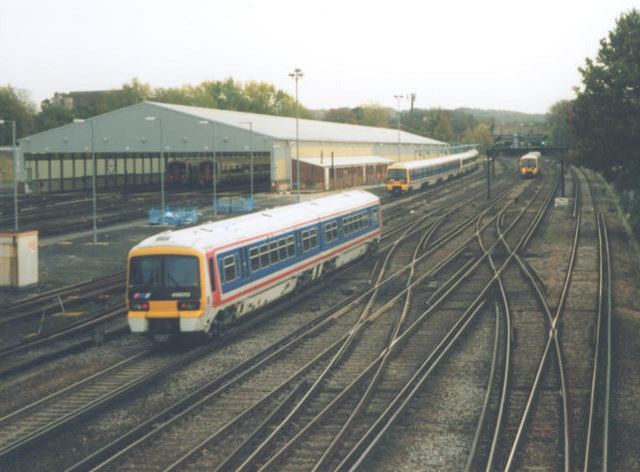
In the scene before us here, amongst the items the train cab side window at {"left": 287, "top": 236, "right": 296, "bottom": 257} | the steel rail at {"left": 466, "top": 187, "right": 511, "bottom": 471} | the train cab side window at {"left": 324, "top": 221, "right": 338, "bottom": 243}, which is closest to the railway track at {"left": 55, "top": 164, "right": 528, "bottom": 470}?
the steel rail at {"left": 466, "top": 187, "right": 511, "bottom": 471}

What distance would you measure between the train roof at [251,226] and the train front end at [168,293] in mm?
335

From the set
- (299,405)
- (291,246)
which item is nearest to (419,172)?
(291,246)

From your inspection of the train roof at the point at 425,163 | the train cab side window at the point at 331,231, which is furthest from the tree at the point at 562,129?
the train cab side window at the point at 331,231

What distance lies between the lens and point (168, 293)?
18.5 meters

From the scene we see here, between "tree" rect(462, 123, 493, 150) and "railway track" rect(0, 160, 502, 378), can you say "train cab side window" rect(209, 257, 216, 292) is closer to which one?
"railway track" rect(0, 160, 502, 378)

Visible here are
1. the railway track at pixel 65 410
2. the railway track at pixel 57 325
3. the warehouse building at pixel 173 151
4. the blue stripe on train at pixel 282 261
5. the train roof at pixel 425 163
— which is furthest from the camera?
the warehouse building at pixel 173 151

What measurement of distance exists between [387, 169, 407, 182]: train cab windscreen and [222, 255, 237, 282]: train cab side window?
4830 centimetres

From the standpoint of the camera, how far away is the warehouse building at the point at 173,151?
7062cm

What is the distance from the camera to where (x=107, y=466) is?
40.0 ft

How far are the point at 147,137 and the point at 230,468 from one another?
2532 inches

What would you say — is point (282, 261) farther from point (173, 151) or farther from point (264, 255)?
point (173, 151)

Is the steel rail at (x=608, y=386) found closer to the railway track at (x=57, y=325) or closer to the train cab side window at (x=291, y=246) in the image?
the train cab side window at (x=291, y=246)

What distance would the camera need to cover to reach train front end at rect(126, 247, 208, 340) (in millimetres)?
18438

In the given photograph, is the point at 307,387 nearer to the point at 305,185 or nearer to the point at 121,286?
the point at 121,286
